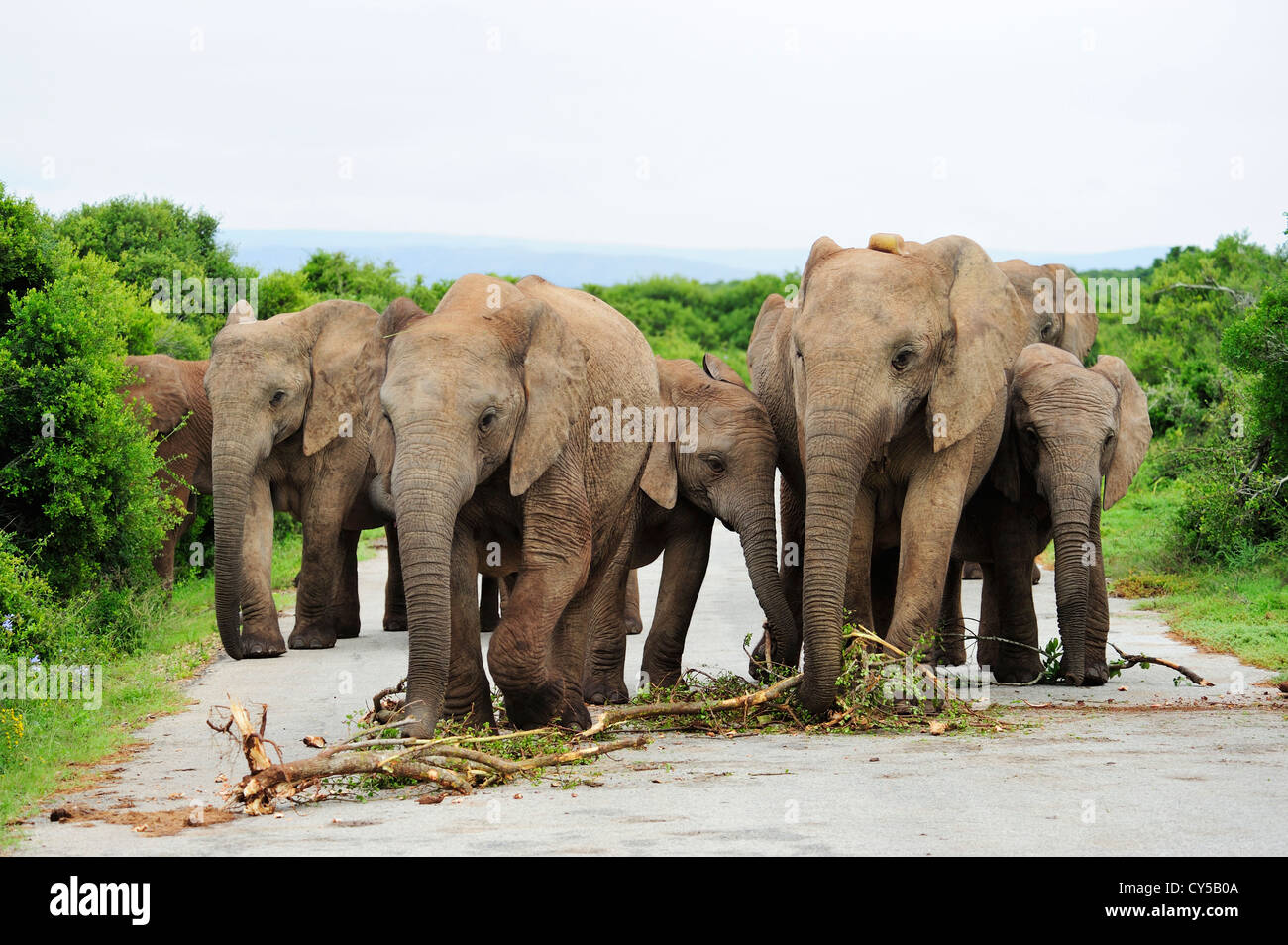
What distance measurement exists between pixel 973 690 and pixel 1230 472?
8031 mm

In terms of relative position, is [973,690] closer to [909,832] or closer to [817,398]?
[817,398]

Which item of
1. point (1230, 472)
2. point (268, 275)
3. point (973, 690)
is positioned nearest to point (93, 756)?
point (973, 690)

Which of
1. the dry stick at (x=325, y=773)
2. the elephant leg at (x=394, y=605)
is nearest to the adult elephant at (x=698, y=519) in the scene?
the dry stick at (x=325, y=773)

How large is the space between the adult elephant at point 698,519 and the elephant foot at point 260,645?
154 inches

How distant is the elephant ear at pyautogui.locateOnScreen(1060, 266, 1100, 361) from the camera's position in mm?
14805

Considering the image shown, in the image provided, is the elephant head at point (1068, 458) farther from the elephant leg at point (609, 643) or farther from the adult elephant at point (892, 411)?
the elephant leg at point (609, 643)

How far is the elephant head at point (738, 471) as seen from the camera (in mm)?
10867

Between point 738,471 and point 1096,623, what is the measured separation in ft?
→ 9.25

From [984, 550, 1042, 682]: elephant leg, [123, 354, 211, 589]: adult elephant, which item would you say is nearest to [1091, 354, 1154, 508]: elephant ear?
[984, 550, 1042, 682]: elephant leg

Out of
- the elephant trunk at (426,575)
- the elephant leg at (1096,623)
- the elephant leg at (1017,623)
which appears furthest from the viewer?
the elephant leg at (1017,623)

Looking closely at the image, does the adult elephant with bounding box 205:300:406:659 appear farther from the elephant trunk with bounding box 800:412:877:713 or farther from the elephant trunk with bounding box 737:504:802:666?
the elephant trunk with bounding box 800:412:877:713

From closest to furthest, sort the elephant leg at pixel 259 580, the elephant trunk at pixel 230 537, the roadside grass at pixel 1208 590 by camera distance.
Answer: the elephant trunk at pixel 230 537
the roadside grass at pixel 1208 590
the elephant leg at pixel 259 580

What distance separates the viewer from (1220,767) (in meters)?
8.31

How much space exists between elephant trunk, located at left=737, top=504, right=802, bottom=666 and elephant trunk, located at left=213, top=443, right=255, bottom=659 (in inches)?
156
